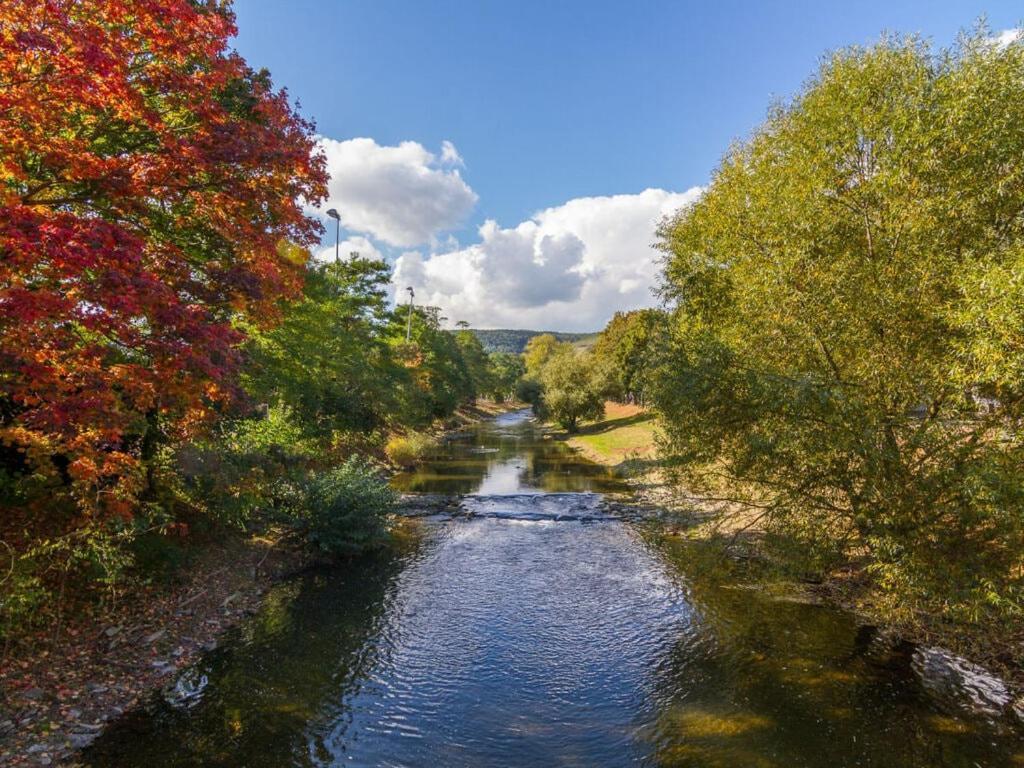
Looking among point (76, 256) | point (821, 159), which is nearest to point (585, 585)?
point (821, 159)

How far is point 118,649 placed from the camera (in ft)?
36.6

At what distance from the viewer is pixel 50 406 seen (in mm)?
8523

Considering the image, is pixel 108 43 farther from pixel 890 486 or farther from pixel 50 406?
pixel 890 486

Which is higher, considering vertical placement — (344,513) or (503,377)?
(503,377)

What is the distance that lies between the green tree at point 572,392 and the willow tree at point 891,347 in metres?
48.5

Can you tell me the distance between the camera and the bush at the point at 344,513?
1819 centimetres

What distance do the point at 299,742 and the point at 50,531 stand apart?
778 cm

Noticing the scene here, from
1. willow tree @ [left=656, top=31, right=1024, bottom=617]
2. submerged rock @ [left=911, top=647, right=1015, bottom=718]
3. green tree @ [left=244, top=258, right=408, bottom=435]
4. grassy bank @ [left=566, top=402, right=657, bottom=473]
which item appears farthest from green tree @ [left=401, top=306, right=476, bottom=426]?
submerged rock @ [left=911, top=647, right=1015, bottom=718]

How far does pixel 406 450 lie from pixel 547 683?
31067mm

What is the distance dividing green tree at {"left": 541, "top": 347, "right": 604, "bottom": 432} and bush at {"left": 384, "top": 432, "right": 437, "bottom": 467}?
72.5 ft

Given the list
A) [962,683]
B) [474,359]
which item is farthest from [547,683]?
[474,359]

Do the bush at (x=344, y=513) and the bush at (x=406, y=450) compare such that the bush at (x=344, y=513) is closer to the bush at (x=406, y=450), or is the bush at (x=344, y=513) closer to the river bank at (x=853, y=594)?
the river bank at (x=853, y=594)

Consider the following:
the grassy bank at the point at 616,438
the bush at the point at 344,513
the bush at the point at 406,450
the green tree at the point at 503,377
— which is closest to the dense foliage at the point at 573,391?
the grassy bank at the point at 616,438

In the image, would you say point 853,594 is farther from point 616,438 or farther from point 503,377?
point 503,377
